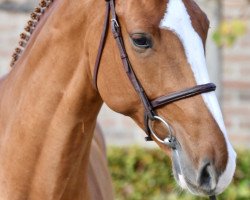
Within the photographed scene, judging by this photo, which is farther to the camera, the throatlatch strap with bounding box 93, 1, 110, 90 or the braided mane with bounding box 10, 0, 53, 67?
the braided mane with bounding box 10, 0, 53, 67

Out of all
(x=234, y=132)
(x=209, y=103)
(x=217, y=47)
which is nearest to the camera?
(x=209, y=103)

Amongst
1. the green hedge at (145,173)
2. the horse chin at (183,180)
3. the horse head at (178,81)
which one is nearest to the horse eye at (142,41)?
the horse head at (178,81)

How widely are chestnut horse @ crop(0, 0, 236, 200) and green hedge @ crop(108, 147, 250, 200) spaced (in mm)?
2927

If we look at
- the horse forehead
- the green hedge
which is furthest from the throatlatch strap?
the green hedge

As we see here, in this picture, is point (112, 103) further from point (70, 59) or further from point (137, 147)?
point (137, 147)

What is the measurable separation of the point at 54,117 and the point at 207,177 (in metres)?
0.72

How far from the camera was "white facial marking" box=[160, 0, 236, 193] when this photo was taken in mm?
2857

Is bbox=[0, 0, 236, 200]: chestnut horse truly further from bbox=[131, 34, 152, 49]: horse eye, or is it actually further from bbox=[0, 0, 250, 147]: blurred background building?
bbox=[0, 0, 250, 147]: blurred background building

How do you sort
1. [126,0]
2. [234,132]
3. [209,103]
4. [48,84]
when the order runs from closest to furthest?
[209,103] → [126,0] → [48,84] → [234,132]

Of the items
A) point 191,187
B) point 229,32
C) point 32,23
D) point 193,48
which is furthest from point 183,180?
point 229,32

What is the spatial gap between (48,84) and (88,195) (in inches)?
20.2

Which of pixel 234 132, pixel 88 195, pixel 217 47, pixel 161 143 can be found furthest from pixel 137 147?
pixel 161 143

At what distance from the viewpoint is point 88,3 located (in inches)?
125

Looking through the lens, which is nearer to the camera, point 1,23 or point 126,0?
point 126,0
